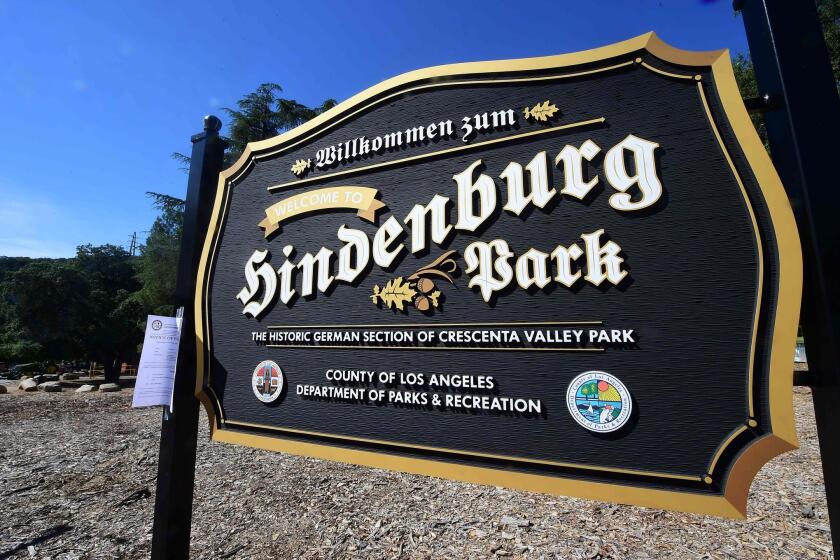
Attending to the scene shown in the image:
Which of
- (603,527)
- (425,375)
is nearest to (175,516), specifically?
(425,375)

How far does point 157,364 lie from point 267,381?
0.81 metres

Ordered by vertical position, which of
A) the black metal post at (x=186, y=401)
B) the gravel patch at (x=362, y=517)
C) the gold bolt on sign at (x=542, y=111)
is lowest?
the gravel patch at (x=362, y=517)

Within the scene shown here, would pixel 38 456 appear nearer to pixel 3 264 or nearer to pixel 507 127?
pixel 507 127

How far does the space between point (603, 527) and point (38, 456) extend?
11.8 metres

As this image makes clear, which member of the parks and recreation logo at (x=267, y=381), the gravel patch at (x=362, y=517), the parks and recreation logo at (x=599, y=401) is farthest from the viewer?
the gravel patch at (x=362, y=517)

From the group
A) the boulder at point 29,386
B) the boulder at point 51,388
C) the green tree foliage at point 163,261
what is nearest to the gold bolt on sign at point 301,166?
the green tree foliage at point 163,261

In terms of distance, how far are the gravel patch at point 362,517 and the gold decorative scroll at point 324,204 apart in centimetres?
418

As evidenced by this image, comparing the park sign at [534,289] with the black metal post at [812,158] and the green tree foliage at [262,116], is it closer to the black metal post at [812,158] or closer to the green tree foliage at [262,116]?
the black metal post at [812,158]

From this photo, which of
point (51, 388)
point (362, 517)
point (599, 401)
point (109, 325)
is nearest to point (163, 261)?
point (51, 388)

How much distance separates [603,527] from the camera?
5023 millimetres

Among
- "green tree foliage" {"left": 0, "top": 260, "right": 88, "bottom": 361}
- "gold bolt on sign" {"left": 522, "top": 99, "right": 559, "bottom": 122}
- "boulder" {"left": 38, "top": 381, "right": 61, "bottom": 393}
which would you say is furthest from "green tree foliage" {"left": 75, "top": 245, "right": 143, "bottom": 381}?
"gold bolt on sign" {"left": 522, "top": 99, "right": 559, "bottom": 122}

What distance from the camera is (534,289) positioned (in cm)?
223

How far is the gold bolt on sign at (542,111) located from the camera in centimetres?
235

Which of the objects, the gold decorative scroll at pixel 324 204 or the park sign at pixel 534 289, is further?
the gold decorative scroll at pixel 324 204
